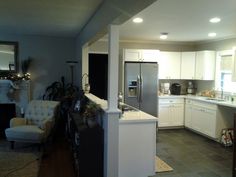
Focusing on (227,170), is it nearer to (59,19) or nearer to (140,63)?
(140,63)

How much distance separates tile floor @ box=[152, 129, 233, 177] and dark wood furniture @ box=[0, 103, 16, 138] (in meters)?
3.62

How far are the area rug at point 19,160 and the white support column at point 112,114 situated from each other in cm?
125

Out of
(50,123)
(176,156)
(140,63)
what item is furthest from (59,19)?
(176,156)

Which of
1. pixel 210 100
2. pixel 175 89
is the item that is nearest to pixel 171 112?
pixel 175 89

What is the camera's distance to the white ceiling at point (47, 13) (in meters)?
3.15

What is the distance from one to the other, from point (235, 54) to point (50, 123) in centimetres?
408

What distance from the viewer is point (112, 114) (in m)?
2.92

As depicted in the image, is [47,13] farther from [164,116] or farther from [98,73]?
[164,116]

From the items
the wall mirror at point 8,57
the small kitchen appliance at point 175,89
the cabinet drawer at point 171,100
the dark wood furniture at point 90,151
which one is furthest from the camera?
the small kitchen appliance at point 175,89

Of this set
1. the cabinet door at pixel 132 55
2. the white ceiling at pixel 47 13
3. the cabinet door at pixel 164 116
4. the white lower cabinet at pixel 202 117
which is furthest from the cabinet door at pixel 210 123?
the white ceiling at pixel 47 13

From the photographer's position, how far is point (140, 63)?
588cm

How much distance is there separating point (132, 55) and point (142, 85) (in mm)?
796

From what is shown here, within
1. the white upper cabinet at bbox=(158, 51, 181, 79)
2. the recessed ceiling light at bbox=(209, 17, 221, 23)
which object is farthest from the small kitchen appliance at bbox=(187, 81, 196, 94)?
the recessed ceiling light at bbox=(209, 17, 221, 23)

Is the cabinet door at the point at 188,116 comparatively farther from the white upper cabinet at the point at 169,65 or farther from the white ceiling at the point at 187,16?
the white ceiling at the point at 187,16
